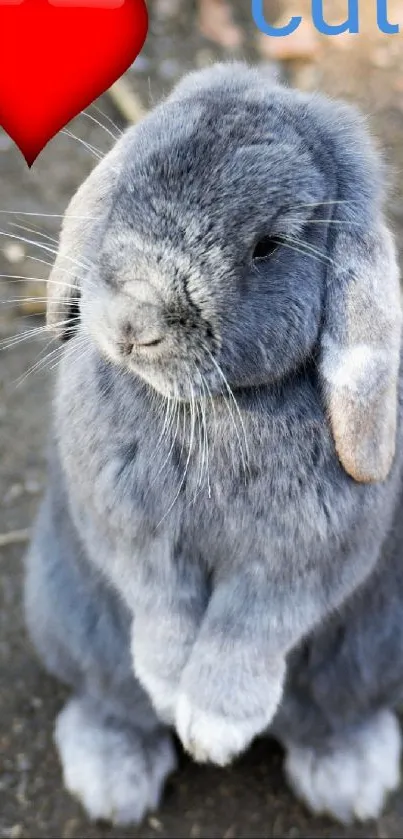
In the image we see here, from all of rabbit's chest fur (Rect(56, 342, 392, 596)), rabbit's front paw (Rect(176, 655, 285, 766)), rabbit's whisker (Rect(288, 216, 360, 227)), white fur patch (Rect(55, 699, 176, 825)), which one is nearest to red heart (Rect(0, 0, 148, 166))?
rabbit's chest fur (Rect(56, 342, 392, 596))

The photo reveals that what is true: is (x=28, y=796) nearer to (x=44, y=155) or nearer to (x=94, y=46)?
(x=94, y=46)

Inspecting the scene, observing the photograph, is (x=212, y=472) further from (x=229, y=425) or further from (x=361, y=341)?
(x=361, y=341)

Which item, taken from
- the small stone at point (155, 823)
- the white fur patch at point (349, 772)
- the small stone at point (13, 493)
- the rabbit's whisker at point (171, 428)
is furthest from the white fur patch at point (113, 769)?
the rabbit's whisker at point (171, 428)

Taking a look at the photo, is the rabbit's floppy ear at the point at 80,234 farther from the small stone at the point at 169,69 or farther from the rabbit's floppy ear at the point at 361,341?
the small stone at the point at 169,69

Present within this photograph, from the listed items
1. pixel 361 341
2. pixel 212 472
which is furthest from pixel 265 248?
pixel 212 472

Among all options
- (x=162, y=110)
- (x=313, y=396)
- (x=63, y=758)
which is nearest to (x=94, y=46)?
(x=162, y=110)

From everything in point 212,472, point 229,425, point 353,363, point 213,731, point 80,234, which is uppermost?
point 80,234
